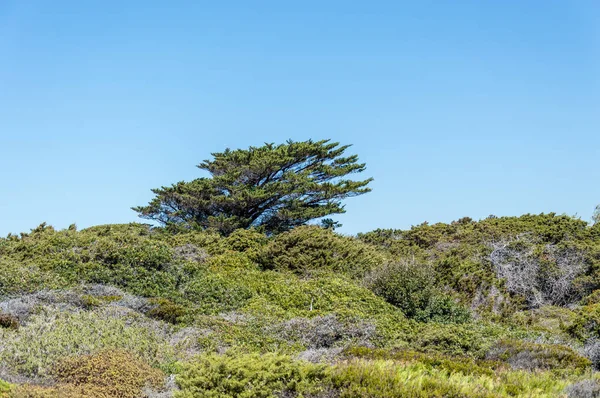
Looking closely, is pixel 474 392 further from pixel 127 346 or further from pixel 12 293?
pixel 12 293

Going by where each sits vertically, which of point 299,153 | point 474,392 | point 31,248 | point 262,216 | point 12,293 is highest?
point 299,153

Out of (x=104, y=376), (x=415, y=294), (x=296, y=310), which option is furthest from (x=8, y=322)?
(x=415, y=294)

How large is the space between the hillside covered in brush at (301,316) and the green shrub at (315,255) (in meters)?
0.05

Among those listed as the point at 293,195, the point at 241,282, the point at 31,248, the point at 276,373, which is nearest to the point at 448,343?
the point at 276,373

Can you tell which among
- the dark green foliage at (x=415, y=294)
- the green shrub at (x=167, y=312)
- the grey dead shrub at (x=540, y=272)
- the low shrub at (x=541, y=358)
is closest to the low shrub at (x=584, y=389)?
the low shrub at (x=541, y=358)

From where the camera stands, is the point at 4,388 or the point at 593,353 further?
the point at 593,353

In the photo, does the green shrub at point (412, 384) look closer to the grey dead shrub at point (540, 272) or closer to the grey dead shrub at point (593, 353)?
the grey dead shrub at point (593, 353)

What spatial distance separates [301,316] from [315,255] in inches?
256

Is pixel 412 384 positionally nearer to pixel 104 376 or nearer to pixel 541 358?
pixel 104 376

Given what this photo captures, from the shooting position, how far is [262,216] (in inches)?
1104

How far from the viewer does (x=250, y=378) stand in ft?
22.1

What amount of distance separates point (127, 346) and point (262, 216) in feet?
63.0

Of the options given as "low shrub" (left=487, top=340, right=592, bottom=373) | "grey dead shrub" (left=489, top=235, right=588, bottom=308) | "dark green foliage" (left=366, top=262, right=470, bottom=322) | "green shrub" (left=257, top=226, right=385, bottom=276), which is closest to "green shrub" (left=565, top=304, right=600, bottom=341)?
"low shrub" (left=487, top=340, right=592, bottom=373)

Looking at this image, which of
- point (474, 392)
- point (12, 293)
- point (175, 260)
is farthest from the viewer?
point (175, 260)
